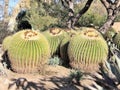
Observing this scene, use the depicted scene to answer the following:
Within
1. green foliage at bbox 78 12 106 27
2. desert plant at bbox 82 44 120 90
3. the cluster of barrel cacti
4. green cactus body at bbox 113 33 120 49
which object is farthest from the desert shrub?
desert plant at bbox 82 44 120 90

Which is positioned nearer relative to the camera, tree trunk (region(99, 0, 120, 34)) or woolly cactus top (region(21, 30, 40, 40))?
woolly cactus top (region(21, 30, 40, 40))

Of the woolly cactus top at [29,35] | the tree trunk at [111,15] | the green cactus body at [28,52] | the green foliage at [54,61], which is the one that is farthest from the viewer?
the tree trunk at [111,15]

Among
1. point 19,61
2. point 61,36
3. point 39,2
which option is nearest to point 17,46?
point 19,61

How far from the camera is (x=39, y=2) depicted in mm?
23984

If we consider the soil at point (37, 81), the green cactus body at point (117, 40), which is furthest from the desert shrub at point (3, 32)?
the soil at point (37, 81)

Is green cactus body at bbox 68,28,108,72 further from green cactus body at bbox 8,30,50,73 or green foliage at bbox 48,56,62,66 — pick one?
green cactus body at bbox 8,30,50,73

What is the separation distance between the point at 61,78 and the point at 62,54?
1592mm

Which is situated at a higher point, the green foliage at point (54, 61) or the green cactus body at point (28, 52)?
the green cactus body at point (28, 52)

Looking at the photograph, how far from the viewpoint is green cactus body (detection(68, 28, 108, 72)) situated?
9.46 m

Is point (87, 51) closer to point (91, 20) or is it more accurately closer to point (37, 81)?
point (37, 81)

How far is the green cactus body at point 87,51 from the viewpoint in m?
9.46

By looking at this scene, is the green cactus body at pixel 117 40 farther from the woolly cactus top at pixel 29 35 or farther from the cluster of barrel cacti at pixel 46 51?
the woolly cactus top at pixel 29 35

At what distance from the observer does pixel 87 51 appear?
941cm

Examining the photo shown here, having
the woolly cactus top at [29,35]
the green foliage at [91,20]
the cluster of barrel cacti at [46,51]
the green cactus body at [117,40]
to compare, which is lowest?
the green foliage at [91,20]
